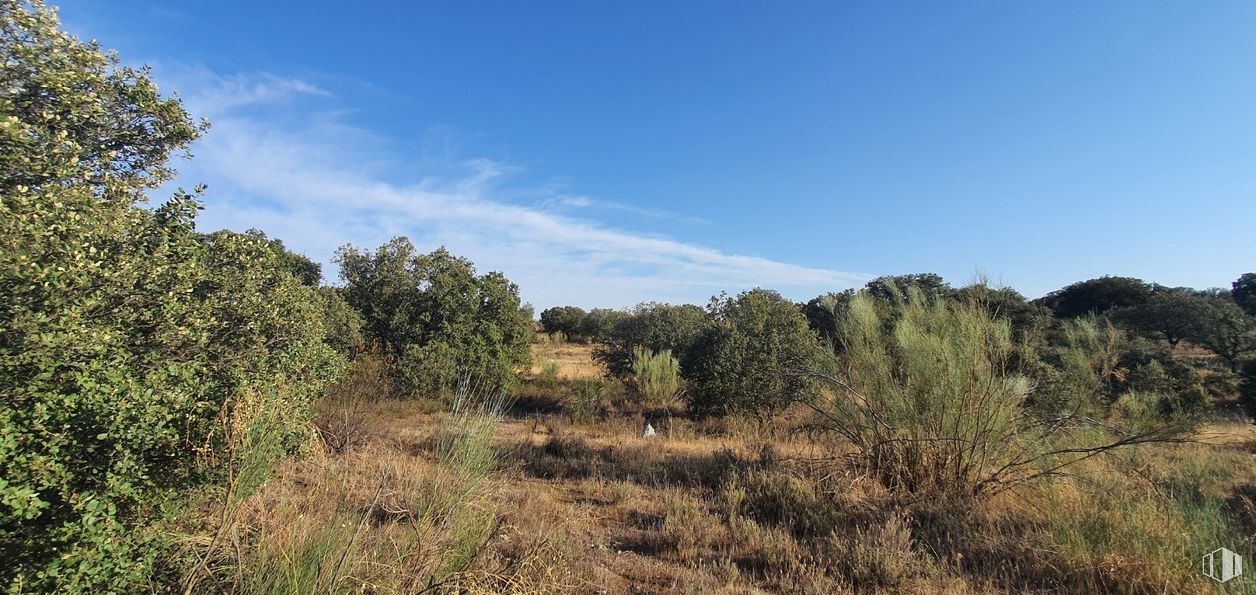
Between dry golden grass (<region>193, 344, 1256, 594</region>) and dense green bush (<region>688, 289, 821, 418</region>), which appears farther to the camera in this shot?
dense green bush (<region>688, 289, 821, 418</region>)

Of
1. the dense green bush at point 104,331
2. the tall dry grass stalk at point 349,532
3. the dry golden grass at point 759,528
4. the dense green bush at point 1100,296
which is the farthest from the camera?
the dense green bush at point 1100,296

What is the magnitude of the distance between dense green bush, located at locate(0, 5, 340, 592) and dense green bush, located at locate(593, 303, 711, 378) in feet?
39.0

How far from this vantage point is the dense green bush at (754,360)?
36.2 feet

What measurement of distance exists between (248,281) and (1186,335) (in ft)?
110

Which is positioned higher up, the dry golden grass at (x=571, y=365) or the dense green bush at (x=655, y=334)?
the dense green bush at (x=655, y=334)

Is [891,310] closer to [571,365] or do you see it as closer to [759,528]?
[759,528]

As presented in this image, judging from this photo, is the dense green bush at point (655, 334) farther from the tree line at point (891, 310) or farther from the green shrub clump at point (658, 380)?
the green shrub clump at point (658, 380)

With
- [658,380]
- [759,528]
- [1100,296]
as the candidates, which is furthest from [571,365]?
[1100,296]

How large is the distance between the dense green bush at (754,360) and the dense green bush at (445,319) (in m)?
5.22

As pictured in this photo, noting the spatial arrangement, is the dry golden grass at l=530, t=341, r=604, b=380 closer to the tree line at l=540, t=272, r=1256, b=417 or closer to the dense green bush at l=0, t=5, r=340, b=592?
the tree line at l=540, t=272, r=1256, b=417

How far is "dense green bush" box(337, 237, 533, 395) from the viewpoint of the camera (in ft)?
40.7

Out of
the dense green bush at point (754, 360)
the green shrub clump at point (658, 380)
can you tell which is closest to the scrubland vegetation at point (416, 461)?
the dense green bush at point (754, 360)


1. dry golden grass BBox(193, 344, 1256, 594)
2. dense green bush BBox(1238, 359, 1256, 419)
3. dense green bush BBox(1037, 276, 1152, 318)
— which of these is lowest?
dry golden grass BBox(193, 344, 1256, 594)

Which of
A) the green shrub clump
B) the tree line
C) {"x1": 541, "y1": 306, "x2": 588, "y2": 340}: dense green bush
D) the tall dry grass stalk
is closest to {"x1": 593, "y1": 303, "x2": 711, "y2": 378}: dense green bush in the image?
Answer: the tree line
